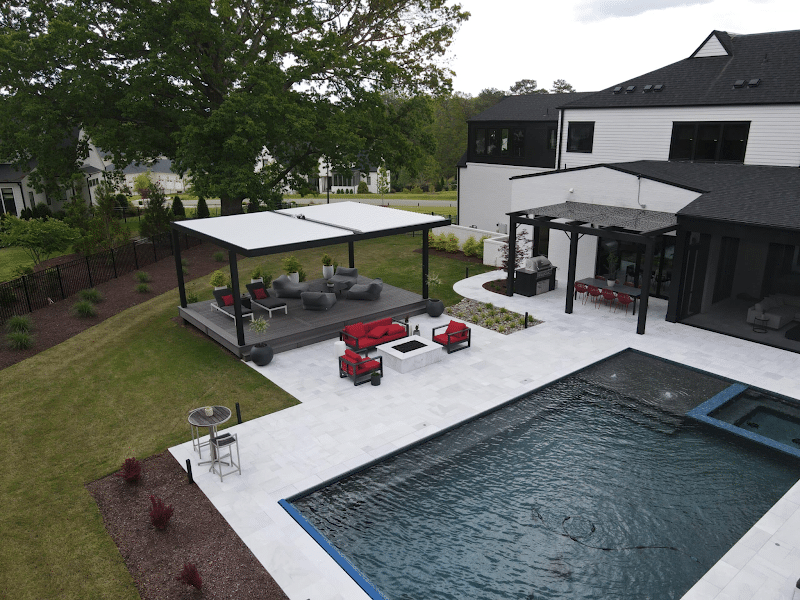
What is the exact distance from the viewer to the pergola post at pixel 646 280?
17047 millimetres

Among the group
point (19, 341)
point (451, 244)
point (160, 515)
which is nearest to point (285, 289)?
point (19, 341)

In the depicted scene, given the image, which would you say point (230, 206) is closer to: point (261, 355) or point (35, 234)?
point (35, 234)

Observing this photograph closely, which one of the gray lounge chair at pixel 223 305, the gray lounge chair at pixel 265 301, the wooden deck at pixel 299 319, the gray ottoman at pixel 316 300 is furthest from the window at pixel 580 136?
the gray lounge chair at pixel 223 305

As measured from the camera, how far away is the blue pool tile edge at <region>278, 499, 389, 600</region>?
8.06m

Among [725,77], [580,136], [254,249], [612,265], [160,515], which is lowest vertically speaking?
[160,515]

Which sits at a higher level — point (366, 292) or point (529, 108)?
point (529, 108)

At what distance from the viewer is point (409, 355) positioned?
15.3 m

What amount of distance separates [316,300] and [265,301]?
5.80 ft

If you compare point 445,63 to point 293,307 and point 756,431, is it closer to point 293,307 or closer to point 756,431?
point 293,307

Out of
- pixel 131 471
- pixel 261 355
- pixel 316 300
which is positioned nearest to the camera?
pixel 131 471

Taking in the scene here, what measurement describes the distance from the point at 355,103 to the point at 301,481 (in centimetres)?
2594

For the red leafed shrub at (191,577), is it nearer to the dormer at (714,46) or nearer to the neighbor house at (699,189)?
the neighbor house at (699,189)

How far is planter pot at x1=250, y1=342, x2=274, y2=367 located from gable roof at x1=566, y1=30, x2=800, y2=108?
17.8m

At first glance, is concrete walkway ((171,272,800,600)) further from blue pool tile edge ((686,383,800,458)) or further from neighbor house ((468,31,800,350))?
neighbor house ((468,31,800,350))
